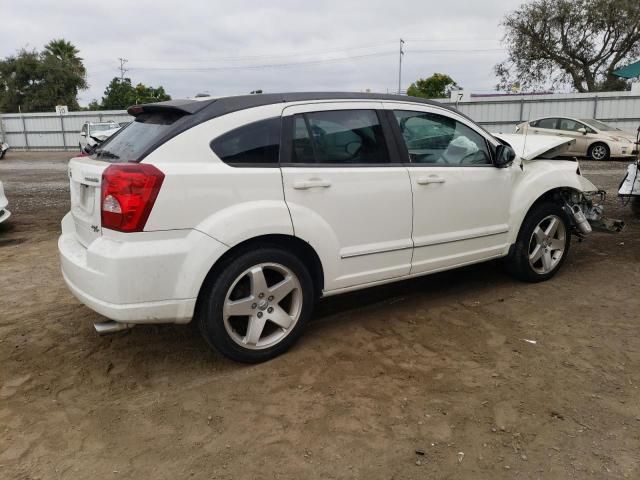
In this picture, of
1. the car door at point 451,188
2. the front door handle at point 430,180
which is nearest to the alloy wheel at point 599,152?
the car door at point 451,188

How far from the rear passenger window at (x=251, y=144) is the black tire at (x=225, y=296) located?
1.82ft

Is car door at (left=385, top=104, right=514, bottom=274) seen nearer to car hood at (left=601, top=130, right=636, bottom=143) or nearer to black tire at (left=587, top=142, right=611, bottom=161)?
black tire at (left=587, top=142, right=611, bottom=161)

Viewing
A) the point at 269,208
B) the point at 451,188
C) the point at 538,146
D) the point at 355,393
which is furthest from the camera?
the point at 538,146

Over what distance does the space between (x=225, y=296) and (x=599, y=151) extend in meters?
16.8

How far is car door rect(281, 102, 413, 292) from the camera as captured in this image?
3.44 metres

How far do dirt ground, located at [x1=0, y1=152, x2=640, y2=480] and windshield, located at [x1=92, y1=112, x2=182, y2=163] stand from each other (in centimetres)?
135

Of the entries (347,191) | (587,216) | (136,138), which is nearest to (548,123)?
(587,216)

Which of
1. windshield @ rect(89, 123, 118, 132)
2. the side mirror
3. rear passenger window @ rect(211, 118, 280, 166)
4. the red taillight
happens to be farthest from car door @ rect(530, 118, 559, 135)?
windshield @ rect(89, 123, 118, 132)

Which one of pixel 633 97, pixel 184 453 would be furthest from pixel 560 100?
pixel 184 453

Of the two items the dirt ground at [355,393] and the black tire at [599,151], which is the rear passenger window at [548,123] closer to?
the black tire at [599,151]

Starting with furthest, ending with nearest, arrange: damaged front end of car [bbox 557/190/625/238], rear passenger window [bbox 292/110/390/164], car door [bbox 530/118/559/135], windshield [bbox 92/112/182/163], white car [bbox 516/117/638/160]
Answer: car door [bbox 530/118/559/135]
white car [bbox 516/117/638/160]
damaged front end of car [bbox 557/190/625/238]
rear passenger window [bbox 292/110/390/164]
windshield [bbox 92/112/182/163]

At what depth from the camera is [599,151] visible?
16812 mm

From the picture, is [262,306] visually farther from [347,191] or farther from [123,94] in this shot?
[123,94]

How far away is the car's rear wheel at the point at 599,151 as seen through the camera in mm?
16672
